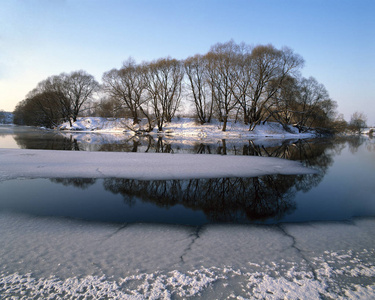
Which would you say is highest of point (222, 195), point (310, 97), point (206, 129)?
point (310, 97)

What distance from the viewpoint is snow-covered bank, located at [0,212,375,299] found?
8.90 ft

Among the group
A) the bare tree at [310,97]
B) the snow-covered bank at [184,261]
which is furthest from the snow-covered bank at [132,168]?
the bare tree at [310,97]

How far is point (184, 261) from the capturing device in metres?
3.30

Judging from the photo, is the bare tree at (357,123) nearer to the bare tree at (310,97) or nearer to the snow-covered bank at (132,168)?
the bare tree at (310,97)

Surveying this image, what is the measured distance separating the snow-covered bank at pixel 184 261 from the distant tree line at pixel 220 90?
32.5 meters

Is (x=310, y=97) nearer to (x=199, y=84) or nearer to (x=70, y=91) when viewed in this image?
(x=199, y=84)

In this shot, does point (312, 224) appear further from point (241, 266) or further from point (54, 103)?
point (54, 103)

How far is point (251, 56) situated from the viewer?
3316cm

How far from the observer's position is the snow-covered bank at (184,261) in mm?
2713

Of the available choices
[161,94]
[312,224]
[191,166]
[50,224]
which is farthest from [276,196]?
[161,94]

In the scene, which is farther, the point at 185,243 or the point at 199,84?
the point at 199,84

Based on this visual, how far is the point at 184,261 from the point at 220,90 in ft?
117

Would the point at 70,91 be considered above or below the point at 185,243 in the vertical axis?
above

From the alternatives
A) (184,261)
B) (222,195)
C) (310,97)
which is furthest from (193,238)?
(310,97)
